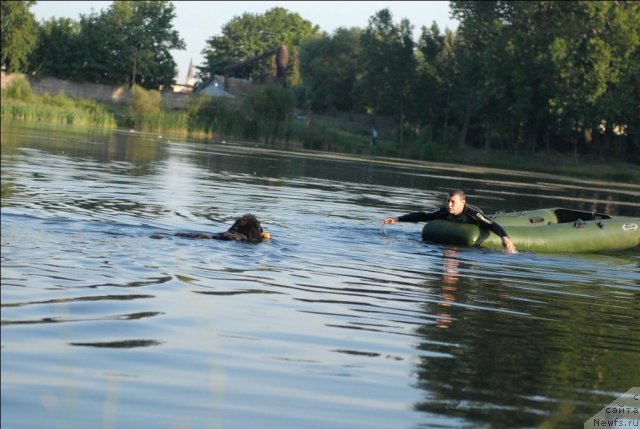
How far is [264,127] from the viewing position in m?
68.1

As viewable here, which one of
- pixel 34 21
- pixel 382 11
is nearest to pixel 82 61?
pixel 34 21

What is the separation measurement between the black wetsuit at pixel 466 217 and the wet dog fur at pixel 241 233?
10.9ft

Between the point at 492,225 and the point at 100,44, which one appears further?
the point at 100,44

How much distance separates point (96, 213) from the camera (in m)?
16.4

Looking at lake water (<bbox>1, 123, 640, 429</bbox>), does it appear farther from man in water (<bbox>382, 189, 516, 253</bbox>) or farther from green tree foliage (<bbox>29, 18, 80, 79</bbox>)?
green tree foliage (<bbox>29, 18, 80, 79</bbox>)

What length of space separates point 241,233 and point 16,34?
77.3 meters

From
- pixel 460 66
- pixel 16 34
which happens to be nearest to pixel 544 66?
pixel 460 66

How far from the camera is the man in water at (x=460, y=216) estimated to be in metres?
16.1

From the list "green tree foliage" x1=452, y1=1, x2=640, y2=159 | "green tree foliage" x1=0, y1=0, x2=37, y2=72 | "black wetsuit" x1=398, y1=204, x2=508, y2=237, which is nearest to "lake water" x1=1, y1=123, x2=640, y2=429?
"black wetsuit" x1=398, y1=204, x2=508, y2=237

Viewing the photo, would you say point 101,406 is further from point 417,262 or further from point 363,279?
point 417,262

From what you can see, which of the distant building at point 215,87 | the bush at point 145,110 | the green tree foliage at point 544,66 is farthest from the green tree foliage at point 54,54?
the green tree foliage at point 544,66

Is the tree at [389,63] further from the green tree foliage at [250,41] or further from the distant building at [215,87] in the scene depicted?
the green tree foliage at [250,41]

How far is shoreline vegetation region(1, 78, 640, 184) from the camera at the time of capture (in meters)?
66.9

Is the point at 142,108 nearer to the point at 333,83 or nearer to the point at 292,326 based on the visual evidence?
the point at 333,83
